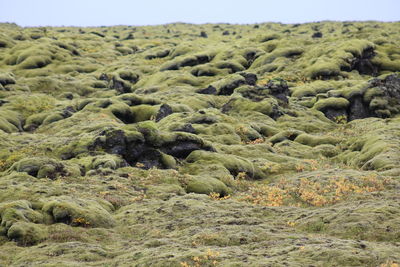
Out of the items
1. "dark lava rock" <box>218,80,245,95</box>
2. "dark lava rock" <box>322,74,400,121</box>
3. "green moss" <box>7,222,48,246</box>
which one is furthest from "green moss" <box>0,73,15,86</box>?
"green moss" <box>7,222,48,246</box>

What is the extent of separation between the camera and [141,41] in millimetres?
193125

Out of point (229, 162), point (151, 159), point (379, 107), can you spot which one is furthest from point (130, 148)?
point (379, 107)

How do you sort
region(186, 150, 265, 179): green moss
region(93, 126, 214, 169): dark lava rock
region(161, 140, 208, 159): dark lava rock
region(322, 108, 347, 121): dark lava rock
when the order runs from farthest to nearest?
region(322, 108, 347, 121): dark lava rock < region(161, 140, 208, 159): dark lava rock < region(186, 150, 265, 179): green moss < region(93, 126, 214, 169): dark lava rock

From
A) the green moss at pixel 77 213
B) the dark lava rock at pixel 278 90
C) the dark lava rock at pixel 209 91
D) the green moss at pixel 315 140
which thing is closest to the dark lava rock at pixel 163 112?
the green moss at pixel 315 140

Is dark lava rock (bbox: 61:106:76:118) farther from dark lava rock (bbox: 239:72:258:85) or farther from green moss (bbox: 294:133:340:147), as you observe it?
green moss (bbox: 294:133:340:147)

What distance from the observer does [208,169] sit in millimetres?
46219

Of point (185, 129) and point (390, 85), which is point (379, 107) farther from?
point (185, 129)

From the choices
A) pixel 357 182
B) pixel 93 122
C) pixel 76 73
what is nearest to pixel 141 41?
pixel 76 73

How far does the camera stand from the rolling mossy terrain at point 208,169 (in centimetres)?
2398

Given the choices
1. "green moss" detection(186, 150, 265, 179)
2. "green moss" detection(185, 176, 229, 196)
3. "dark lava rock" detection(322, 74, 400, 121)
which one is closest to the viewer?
"green moss" detection(185, 176, 229, 196)

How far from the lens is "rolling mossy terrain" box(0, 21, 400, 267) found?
78.7 feet

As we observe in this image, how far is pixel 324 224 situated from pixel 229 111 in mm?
53147

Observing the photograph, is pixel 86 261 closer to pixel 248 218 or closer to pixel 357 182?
pixel 248 218

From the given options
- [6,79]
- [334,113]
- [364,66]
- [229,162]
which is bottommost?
[229,162]
